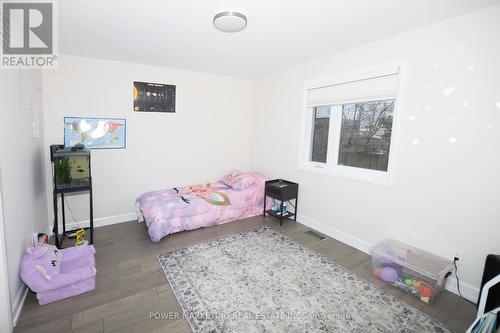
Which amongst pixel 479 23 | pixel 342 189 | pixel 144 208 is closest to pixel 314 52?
pixel 479 23

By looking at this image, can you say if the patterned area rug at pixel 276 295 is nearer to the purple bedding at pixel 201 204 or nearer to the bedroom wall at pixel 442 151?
the purple bedding at pixel 201 204

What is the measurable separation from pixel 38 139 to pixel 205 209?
7.18ft

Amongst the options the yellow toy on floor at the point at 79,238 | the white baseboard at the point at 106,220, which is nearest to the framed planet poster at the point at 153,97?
the white baseboard at the point at 106,220

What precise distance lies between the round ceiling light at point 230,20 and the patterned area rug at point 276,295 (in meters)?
2.36

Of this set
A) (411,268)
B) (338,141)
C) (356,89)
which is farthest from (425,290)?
(356,89)

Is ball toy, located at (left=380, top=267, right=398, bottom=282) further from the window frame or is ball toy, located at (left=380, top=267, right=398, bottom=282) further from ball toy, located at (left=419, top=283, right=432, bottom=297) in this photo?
the window frame

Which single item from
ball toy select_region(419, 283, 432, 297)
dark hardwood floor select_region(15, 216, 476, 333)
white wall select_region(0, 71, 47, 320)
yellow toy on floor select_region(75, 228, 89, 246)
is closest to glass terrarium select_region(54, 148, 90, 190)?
white wall select_region(0, 71, 47, 320)

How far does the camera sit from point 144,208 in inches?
129

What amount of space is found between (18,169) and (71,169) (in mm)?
641

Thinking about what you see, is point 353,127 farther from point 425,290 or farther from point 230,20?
point 230,20

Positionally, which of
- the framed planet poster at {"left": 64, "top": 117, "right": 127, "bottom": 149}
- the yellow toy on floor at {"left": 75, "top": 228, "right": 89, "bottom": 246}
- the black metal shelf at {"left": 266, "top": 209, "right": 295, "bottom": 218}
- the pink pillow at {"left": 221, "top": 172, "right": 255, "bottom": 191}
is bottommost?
the yellow toy on floor at {"left": 75, "top": 228, "right": 89, "bottom": 246}

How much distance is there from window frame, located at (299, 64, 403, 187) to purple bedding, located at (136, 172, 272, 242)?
0.99 meters

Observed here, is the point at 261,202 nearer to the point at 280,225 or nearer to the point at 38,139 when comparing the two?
the point at 280,225

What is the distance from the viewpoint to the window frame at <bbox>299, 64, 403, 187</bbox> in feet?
8.58
